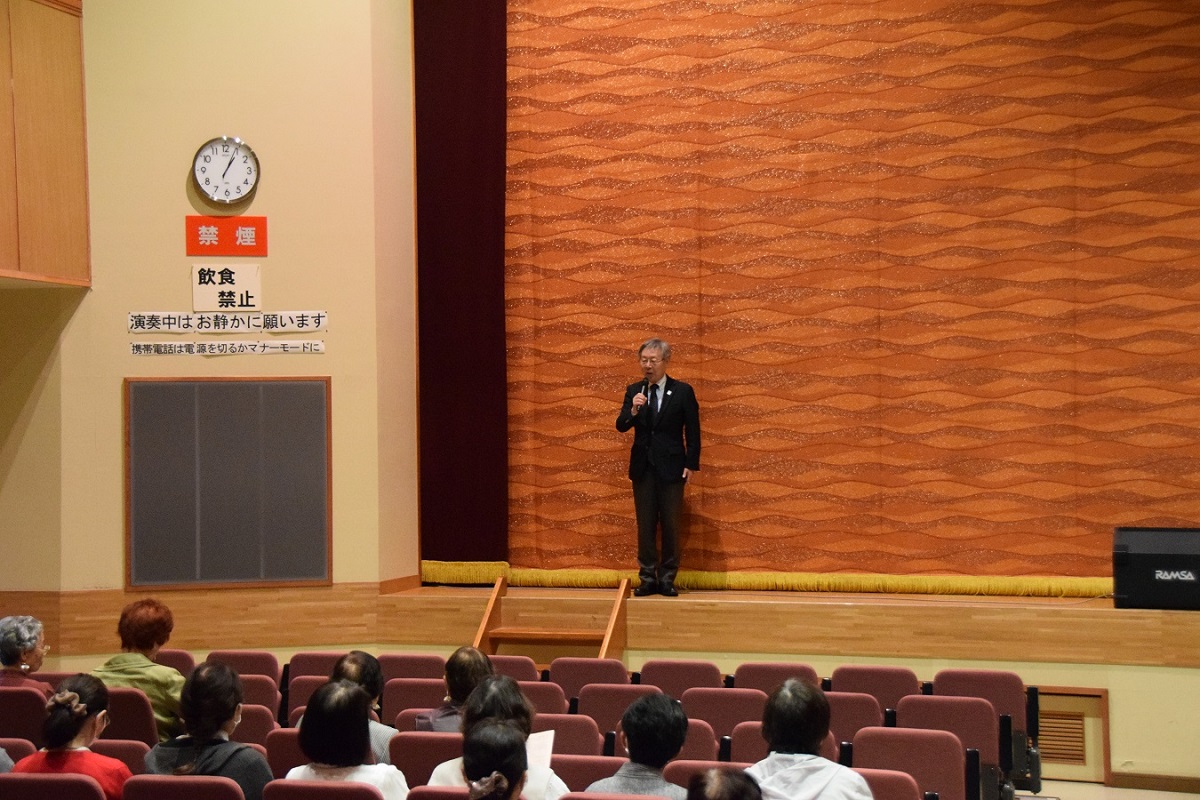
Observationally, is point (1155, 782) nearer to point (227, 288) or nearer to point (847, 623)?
point (847, 623)

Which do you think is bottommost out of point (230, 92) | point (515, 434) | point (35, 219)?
point (515, 434)

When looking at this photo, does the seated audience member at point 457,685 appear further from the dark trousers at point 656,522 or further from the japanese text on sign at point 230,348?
the japanese text on sign at point 230,348

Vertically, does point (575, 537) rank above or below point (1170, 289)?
below

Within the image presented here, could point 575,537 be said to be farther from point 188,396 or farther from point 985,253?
point 985,253

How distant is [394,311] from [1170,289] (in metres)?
4.58

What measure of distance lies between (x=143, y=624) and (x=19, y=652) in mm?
565

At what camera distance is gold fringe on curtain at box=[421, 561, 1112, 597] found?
745cm

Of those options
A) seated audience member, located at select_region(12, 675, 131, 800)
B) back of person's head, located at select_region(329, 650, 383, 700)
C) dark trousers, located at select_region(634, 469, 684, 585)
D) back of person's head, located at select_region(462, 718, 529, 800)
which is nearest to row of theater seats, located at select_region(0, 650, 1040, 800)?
back of person's head, located at select_region(329, 650, 383, 700)

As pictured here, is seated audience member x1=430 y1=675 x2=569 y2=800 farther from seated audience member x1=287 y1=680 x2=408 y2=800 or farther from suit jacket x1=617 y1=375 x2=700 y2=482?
suit jacket x1=617 y1=375 x2=700 y2=482

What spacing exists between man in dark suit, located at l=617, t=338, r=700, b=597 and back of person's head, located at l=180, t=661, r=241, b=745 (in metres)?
4.31

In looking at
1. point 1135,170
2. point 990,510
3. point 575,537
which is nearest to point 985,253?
point 1135,170

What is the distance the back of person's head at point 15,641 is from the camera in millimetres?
4730

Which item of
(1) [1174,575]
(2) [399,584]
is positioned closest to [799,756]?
(1) [1174,575]

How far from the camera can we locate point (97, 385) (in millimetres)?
7461
